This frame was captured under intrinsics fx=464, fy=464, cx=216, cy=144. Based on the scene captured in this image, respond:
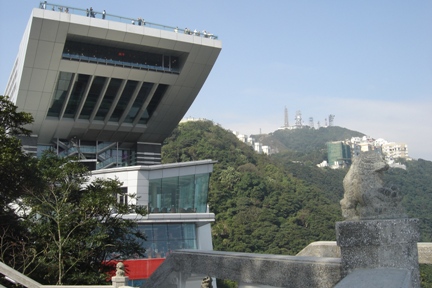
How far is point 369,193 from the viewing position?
14.2 feet

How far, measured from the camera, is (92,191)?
600 inches

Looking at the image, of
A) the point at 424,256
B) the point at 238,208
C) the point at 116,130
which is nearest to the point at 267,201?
the point at 238,208

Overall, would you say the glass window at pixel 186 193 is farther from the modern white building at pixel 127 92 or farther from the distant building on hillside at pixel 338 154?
the distant building on hillside at pixel 338 154

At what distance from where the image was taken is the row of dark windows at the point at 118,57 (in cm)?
2786

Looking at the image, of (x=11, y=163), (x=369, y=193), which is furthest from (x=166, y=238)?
(x=369, y=193)

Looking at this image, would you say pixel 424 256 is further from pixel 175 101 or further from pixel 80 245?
→ pixel 175 101

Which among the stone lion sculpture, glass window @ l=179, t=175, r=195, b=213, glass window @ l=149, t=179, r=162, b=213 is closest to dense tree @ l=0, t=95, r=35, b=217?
the stone lion sculpture

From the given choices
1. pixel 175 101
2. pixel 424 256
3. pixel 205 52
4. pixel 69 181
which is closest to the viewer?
pixel 424 256

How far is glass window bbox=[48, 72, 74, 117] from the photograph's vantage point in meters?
28.8

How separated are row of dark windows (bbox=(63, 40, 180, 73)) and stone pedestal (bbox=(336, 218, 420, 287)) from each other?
2601 centimetres

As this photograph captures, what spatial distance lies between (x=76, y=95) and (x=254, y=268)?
2728 centimetres

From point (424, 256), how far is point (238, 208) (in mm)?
53897

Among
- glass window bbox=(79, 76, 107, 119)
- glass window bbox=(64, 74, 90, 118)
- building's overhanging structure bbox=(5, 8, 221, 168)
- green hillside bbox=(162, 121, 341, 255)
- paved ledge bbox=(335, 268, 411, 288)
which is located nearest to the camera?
paved ledge bbox=(335, 268, 411, 288)

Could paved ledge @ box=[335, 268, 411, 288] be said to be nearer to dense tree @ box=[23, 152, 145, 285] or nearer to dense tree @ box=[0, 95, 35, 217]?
dense tree @ box=[23, 152, 145, 285]
